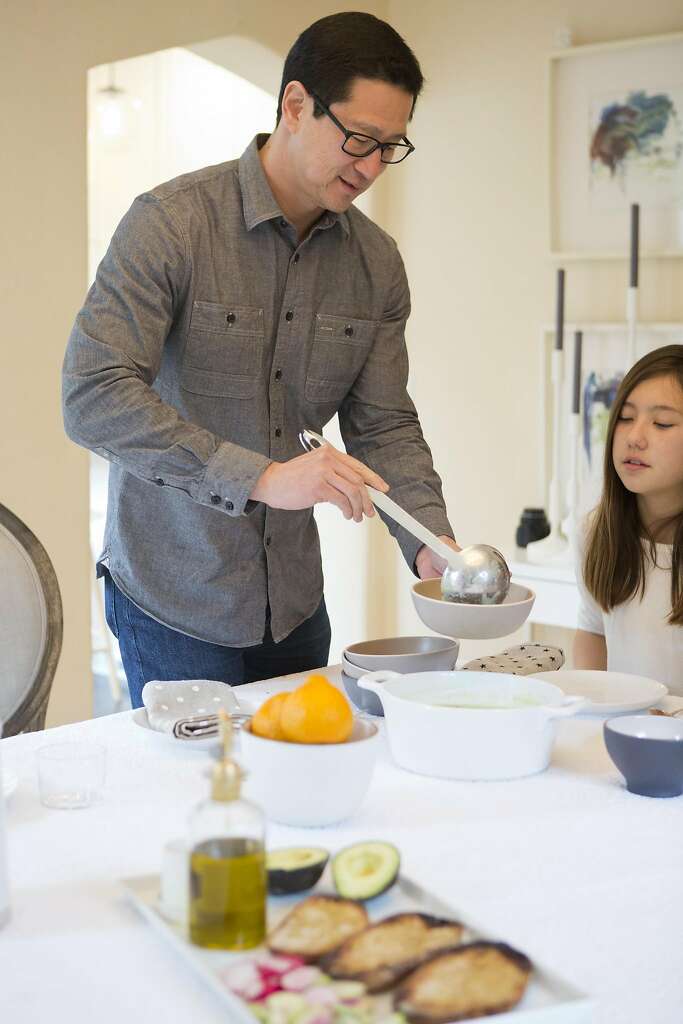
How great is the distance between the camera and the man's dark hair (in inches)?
66.4

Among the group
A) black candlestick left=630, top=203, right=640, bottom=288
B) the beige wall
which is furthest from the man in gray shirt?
black candlestick left=630, top=203, right=640, bottom=288

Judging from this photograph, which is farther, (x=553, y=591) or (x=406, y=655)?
(x=553, y=591)

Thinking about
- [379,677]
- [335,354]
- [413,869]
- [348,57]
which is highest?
[348,57]

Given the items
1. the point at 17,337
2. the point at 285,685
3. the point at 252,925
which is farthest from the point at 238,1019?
the point at 17,337

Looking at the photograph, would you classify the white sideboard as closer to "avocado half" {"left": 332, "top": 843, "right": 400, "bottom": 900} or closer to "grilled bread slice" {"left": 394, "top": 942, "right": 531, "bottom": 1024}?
"avocado half" {"left": 332, "top": 843, "right": 400, "bottom": 900}

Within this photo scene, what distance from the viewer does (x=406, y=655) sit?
1.48 m

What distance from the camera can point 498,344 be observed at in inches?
142

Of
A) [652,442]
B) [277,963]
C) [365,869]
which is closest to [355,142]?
[652,442]

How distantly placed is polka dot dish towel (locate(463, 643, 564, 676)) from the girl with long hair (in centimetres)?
34

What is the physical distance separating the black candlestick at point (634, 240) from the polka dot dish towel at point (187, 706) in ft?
6.68

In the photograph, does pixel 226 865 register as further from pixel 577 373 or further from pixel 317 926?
pixel 577 373

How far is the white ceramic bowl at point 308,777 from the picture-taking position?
107 cm

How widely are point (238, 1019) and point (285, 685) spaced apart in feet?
2.82

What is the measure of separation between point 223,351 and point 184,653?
A: 1.55 ft
